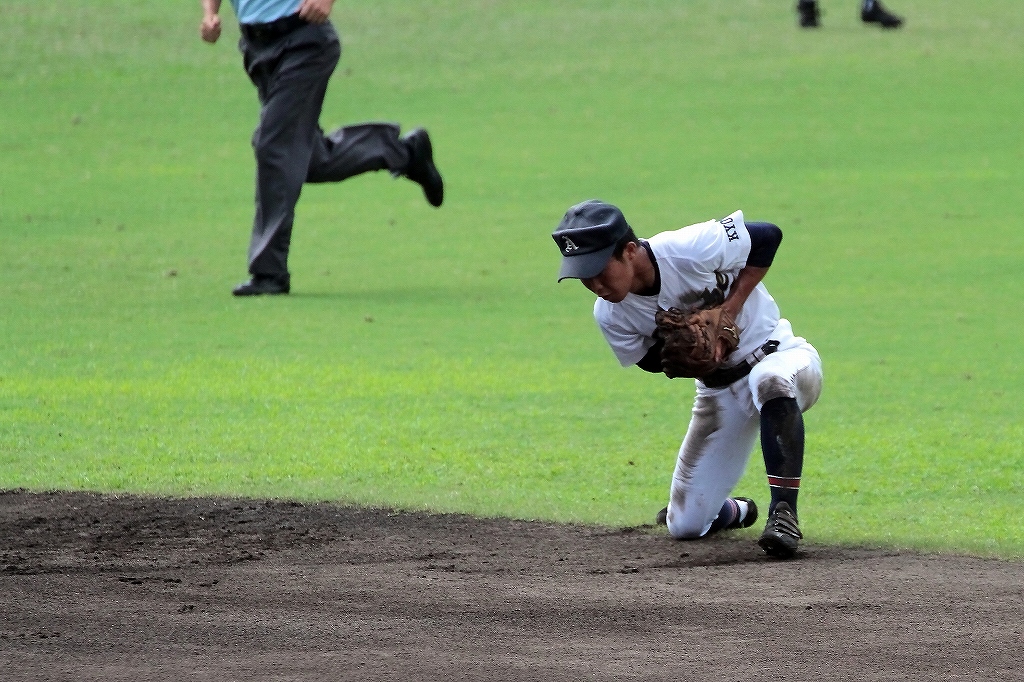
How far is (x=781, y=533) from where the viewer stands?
5500mm

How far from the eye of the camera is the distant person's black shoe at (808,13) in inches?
947

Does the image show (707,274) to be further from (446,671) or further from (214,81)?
(214,81)

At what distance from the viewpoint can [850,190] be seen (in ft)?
48.4

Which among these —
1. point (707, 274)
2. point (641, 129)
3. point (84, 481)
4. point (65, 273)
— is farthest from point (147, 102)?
point (707, 274)

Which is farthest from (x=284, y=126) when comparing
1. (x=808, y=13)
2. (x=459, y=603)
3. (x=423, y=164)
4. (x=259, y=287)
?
(x=808, y=13)

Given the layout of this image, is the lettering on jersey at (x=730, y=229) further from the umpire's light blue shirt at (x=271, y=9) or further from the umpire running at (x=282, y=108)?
the umpire's light blue shirt at (x=271, y=9)

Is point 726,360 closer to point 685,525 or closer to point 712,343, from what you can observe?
point 712,343

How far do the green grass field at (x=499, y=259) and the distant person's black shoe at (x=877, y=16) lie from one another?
42 cm

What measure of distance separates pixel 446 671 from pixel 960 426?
12.8 ft

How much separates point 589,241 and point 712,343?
0.59m

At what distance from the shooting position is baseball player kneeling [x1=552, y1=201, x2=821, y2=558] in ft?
18.3

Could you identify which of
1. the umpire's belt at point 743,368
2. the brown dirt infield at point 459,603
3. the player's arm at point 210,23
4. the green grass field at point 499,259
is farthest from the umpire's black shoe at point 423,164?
the umpire's belt at point 743,368

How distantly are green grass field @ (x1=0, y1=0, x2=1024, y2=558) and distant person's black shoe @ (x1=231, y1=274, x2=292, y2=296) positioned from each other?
13 centimetres

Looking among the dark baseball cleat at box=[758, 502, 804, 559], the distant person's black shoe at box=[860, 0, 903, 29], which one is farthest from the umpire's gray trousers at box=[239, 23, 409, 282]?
the distant person's black shoe at box=[860, 0, 903, 29]
